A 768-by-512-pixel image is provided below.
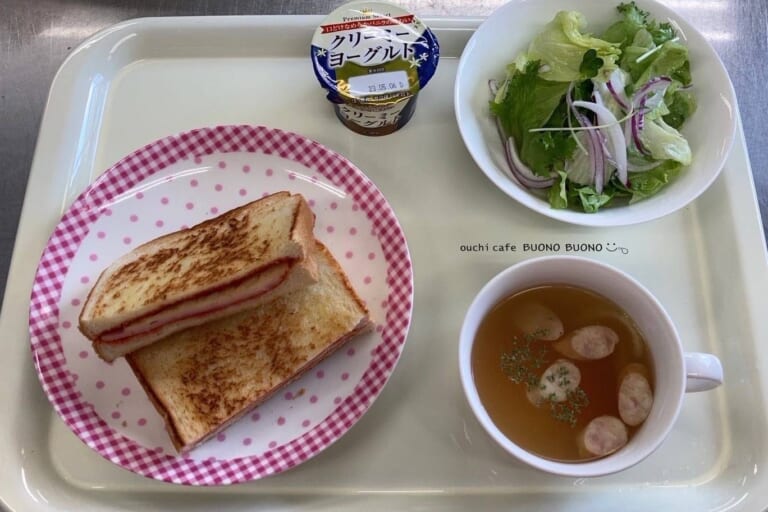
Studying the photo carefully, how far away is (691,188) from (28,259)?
1333mm

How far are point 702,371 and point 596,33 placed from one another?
806 millimetres

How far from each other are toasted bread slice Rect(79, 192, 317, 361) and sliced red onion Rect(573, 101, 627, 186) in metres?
0.62

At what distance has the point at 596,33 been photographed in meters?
1.46

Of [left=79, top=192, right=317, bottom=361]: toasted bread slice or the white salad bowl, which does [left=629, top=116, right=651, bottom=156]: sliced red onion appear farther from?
[left=79, top=192, right=317, bottom=361]: toasted bread slice

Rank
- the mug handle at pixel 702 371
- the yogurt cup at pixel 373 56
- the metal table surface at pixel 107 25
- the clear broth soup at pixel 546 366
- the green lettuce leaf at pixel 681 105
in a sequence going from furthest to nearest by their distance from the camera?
the metal table surface at pixel 107 25 < the green lettuce leaf at pixel 681 105 < the yogurt cup at pixel 373 56 < the clear broth soup at pixel 546 366 < the mug handle at pixel 702 371

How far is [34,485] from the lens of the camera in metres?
1.21

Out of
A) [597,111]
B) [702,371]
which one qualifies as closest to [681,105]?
[597,111]

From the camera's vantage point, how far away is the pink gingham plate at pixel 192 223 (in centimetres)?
117

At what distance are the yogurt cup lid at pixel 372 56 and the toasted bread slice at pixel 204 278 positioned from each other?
25 cm

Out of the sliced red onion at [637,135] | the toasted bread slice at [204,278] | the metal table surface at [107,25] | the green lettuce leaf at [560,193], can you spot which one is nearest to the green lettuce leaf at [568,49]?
the sliced red onion at [637,135]

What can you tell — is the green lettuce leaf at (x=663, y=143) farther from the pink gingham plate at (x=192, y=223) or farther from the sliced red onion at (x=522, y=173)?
the pink gingham plate at (x=192, y=223)

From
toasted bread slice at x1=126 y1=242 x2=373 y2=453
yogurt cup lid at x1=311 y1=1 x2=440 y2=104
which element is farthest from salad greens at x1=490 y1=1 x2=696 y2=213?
toasted bread slice at x1=126 y1=242 x2=373 y2=453

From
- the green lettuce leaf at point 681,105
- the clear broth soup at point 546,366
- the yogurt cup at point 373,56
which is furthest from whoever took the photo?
the green lettuce leaf at point 681,105

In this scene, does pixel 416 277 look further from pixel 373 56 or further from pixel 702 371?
pixel 702 371
